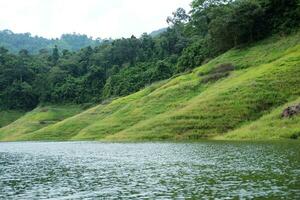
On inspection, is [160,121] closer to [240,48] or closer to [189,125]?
[189,125]

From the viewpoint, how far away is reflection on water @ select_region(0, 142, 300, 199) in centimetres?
4072

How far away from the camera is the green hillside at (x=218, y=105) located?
104 m

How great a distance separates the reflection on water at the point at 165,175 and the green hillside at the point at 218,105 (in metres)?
25.1

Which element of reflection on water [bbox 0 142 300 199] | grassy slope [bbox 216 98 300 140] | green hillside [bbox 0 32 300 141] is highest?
green hillside [bbox 0 32 300 141]

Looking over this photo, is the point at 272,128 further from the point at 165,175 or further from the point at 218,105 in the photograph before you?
the point at 165,175

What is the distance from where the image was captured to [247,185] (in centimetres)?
4212

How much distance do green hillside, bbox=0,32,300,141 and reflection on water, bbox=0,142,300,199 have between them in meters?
25.1

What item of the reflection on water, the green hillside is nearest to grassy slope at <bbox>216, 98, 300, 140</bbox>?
the green hillside

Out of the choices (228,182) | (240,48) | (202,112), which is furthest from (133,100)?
(228,182)

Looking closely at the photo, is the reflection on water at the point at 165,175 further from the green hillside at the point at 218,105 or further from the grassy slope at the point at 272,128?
the green hillside at the point at 218,105

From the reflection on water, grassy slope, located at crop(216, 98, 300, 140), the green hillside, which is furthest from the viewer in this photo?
the green hillside

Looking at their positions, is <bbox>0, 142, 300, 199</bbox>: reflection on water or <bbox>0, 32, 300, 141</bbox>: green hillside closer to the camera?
<bbox>0, 142, 300, 199</bbox>: reflection on water

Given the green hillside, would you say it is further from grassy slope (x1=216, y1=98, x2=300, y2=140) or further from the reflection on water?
the reflection on water

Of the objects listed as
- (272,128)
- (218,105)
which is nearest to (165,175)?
(272,128)
